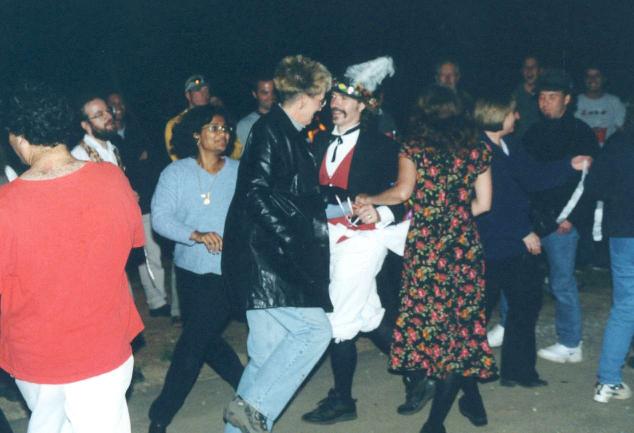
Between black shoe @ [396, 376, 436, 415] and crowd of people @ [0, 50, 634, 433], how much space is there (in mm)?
15

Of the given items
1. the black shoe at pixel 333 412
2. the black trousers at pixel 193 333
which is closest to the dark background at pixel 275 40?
the black shoe at pixel 333 412

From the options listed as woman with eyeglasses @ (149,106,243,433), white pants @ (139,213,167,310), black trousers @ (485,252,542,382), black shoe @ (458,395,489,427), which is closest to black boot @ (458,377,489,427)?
black shoe @ (458,395,489,427)

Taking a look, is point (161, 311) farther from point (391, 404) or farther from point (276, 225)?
point (276, 225)

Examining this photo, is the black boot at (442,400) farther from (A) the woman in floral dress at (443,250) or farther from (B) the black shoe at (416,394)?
(B) the black shoe at (416,394)

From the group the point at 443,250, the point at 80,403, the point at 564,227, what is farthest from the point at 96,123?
the point at 564,227

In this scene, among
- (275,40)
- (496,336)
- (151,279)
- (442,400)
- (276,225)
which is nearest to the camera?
(276,225)

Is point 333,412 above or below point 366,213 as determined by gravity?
below

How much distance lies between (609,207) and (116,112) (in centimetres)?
474

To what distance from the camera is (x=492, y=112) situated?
515cm

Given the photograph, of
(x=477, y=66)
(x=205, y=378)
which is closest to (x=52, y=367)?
(x=205, y=378)

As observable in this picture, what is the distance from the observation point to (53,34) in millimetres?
10859

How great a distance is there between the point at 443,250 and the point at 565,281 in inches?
64.6

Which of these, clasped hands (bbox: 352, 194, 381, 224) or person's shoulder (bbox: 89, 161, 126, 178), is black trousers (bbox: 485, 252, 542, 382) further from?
person's shoulder (bbox: 89, 161, 126, 178)

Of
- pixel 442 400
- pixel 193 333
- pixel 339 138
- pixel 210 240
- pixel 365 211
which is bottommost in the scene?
pixel 442 400
